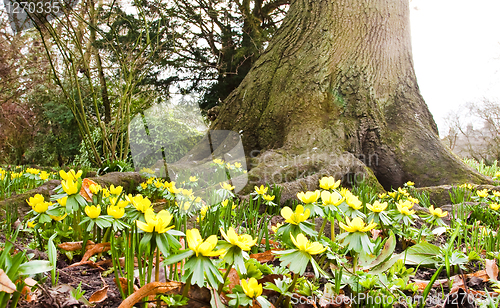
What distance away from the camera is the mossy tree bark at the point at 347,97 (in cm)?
349

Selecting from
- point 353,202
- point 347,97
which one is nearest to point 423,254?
point 353,202

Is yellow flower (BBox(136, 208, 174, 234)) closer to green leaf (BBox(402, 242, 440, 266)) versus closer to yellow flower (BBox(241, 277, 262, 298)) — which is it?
yellow flower (BBox(241, 277, 262, 298))

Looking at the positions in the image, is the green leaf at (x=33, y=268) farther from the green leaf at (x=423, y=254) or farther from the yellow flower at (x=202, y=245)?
the green leaf at (x=423, y=254)

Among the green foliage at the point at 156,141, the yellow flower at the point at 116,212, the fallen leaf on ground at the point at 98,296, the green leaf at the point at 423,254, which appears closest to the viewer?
the fallen leaf on ground at the point at 98,296

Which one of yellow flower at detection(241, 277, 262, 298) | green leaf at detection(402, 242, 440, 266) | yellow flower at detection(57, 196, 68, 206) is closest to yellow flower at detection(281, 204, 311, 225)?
yellow flower at detection(241, 277, 262, 298)

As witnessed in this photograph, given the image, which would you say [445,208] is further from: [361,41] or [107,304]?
[361,41]

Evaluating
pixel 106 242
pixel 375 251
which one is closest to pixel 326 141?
pixel 375 251

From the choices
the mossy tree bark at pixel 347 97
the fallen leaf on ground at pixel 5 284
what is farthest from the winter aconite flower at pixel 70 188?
the mossy tree bark at pixel 347 97

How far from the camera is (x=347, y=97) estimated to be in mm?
3768

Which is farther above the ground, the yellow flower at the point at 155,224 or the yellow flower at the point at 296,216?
the yellow flower at the point at 155,224

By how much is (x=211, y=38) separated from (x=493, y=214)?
296 inches

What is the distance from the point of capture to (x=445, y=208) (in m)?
2.18

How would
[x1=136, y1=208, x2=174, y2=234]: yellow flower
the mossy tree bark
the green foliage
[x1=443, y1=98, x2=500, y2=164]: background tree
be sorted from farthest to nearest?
[x1=443, y1=98, x2=500, y2=164]: background tree < the green foliage < the mossy tree bark < [x1=136, y1=208, x2=174, y2=234]: yellow flower

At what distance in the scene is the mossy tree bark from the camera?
3.49 meters
